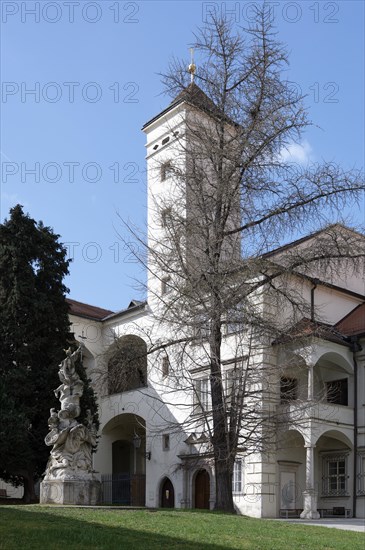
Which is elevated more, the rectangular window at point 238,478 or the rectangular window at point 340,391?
the rectangular window at point 340,391

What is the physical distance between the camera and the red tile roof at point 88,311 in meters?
41.8

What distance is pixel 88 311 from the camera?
4388cm

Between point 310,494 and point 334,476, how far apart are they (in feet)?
10.2

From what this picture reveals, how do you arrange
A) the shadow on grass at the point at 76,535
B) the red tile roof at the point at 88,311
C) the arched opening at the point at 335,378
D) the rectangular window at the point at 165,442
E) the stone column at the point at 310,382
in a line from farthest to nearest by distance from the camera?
1. the red tile roof at the point at 88,311
2. the rectangular window at the point at 165,442
3. the arched opening at the point at 335,378
4. the stone column at the point at 310,382
5. the shadow on grass at the point at 76,535

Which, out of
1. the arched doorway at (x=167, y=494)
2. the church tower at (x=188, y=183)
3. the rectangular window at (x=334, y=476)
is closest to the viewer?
the church tower at (x=188, y=183)

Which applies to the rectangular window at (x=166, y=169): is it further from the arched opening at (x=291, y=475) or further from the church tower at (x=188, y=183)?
the arched opening at (x=291, y=475)

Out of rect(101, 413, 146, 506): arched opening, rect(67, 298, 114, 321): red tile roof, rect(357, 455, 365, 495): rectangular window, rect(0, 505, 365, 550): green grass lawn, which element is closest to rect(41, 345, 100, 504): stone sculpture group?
rect(0, 505, 365, 550): green grass lawn

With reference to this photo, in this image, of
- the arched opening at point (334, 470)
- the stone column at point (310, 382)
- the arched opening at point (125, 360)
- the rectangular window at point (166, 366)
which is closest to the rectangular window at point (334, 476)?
the arched opening at point (334, 470)

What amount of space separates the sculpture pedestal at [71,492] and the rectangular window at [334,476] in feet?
50.0

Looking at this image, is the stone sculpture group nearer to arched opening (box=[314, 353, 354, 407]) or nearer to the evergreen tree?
the evergreen tree

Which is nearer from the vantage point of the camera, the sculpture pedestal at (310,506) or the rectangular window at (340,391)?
the sculpture pedestal at (310,506)

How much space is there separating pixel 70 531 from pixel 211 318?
7.85 meters

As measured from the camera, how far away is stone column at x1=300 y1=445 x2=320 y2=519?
1140 inches

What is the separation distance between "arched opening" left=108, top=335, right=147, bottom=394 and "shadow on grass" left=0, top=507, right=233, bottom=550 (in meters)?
7.22
